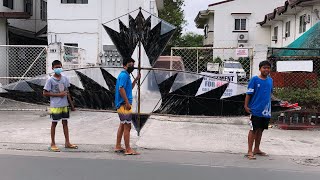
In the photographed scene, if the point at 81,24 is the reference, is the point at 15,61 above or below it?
below

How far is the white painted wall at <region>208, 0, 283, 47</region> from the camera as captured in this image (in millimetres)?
35344

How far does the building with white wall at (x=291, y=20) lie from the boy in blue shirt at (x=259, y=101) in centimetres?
1474

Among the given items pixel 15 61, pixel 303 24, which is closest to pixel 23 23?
pixel 15 61

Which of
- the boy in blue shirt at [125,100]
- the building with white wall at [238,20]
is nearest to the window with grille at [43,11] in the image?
the building with white wall at [238,20]

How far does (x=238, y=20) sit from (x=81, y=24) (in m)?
20.4

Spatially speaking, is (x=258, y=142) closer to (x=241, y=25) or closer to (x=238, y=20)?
(x=241, y=25)

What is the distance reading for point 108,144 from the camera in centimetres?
823

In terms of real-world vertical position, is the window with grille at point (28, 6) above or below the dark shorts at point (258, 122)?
above

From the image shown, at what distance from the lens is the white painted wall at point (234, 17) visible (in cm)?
3534

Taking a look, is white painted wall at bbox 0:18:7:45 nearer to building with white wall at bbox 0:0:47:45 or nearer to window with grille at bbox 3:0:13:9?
building with white wall at bbox 0:0:47:45

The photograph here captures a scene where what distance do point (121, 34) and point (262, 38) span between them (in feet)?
94.5

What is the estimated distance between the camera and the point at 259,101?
727 centimetres

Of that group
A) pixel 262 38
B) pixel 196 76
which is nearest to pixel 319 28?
pixel 196 76

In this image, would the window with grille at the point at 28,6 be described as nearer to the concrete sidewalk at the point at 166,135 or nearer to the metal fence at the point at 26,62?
the metal fence at the point at 26,62
